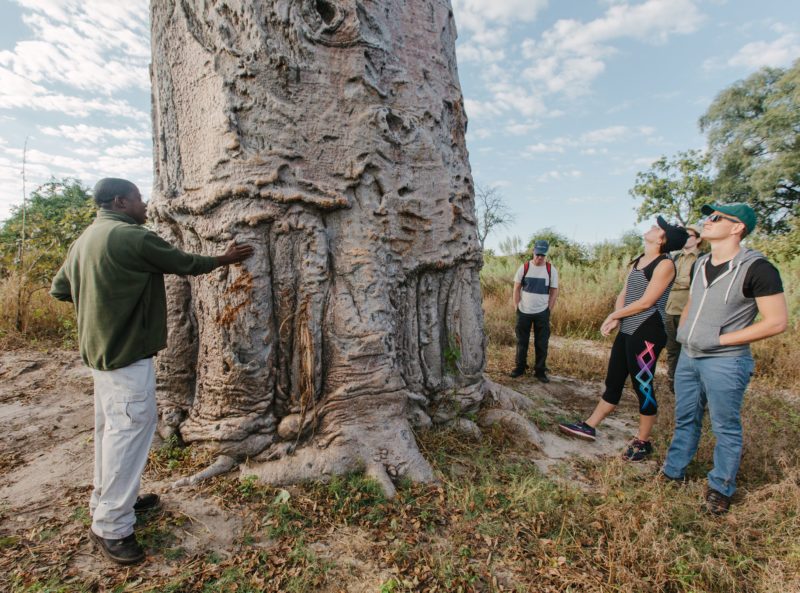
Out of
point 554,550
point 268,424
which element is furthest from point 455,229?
Answer: point 554,550

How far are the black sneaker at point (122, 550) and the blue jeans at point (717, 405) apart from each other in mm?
3189

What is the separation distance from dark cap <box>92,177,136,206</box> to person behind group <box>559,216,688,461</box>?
3.18 m

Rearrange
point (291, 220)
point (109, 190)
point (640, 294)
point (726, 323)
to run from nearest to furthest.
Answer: point (109, 190)
point (726, 323)
point (291, 220)
point (640, 294)

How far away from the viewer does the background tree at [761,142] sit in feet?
64.6

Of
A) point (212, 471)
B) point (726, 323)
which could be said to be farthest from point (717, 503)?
point (212, 471)

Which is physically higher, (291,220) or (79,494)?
(291,220)

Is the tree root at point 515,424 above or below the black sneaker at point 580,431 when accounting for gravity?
above

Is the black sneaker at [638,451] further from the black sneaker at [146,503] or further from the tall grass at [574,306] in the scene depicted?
the tall grass at [574,306]

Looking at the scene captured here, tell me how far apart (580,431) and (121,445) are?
10.8ft

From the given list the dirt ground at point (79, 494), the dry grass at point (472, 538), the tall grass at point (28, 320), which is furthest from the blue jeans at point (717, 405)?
the tall grass at point (28, 320)

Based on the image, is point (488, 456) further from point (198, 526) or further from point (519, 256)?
point (519, 256)

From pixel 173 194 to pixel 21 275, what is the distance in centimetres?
482

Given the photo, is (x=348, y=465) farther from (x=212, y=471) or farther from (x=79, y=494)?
(x=79, y=494)

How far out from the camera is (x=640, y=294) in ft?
10.8
